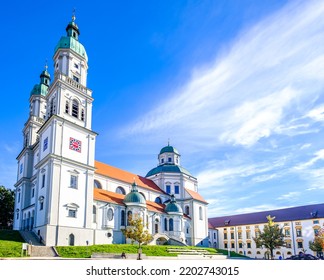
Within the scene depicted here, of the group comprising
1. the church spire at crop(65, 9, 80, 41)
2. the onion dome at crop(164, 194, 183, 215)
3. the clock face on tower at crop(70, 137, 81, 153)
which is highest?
the church spire at crop(65, 9, 80, 41)

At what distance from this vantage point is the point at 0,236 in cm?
3078

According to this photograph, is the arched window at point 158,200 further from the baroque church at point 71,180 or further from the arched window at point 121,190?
the arched window at point 121,190

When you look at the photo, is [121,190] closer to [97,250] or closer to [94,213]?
[94,213]

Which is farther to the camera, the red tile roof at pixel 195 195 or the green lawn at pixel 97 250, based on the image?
the red tile roof at pixel 195 195

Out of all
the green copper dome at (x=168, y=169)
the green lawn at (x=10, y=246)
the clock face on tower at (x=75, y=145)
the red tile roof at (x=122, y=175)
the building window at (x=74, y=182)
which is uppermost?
the green copper dome at (x=168, y=169)

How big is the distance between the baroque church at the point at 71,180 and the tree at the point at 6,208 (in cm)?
876

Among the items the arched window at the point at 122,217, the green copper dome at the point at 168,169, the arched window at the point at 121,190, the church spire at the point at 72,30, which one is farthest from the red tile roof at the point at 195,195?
the church spire at the point at 72,30

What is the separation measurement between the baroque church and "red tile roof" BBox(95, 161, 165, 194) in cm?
23

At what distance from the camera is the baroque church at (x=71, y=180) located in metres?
32.9

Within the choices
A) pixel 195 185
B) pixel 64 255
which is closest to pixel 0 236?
pixel 64 255

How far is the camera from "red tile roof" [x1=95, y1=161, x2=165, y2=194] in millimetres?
46356

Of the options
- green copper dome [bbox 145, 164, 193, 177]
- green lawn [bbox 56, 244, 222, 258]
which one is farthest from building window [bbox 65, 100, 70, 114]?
green copper dome [bbox 145, 164, 193, 177]

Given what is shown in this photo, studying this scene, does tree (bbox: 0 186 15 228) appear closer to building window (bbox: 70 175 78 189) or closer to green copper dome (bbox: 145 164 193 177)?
building window (bbox: 70 175 78 189)

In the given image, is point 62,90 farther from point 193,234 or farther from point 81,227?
point 193,234
